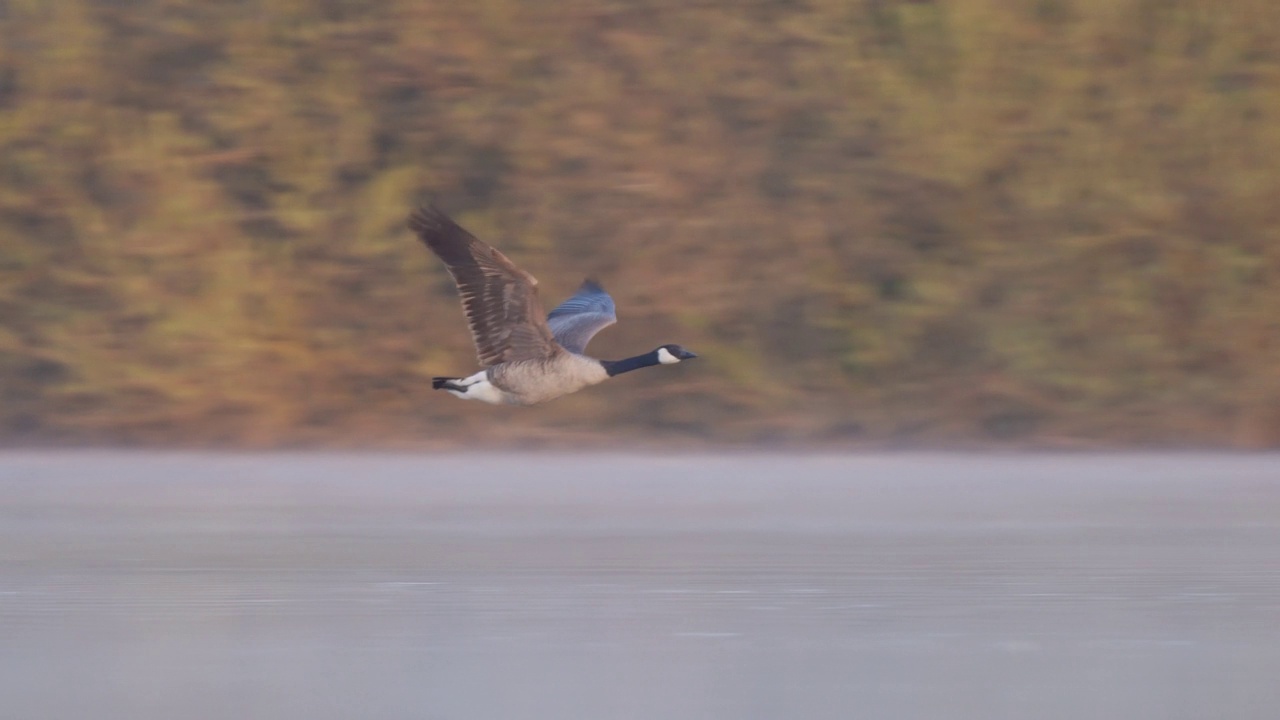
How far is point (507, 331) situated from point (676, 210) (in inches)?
84.1

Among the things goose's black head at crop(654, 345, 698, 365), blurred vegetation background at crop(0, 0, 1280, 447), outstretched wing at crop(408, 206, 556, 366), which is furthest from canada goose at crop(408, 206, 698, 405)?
blurred vegetation background at crop(0, 0, 1280, 447)

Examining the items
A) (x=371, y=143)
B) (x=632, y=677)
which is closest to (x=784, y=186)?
(x=371, y=143)

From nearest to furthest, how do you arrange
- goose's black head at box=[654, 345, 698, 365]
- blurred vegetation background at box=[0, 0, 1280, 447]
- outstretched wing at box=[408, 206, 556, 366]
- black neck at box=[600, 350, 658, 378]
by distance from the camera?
outstretched wing at box=[408, 206, 556, 366] < black neck at box=[600, 350, 658, 378] < goose's black head at box=[654, 345, 698, 365] < blurred vegetation background at box=[0, 0, 1280, 447]

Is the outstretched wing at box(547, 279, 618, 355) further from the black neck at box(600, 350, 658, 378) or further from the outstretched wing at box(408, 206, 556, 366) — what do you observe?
the outstretched wing at box(408, 206, 556, 366)

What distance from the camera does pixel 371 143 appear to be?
7809 mm

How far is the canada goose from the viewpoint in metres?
5.62

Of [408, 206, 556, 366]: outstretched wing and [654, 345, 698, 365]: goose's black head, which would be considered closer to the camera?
[408, 206, 556, 366]: outstretched wing

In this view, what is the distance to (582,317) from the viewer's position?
637 cm

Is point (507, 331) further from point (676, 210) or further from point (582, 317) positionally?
point (676, 210)

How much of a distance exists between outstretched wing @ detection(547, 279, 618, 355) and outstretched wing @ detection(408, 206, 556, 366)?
267 mm

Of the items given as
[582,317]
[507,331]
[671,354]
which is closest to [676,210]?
[671,354]

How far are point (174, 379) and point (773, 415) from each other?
277cm

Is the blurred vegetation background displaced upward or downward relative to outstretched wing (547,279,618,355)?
upward

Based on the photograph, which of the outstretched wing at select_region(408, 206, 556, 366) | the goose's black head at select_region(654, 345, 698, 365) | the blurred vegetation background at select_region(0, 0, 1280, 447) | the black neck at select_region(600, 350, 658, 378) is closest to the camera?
the outstretched wing at select_region(408, 206, 556, 366)
